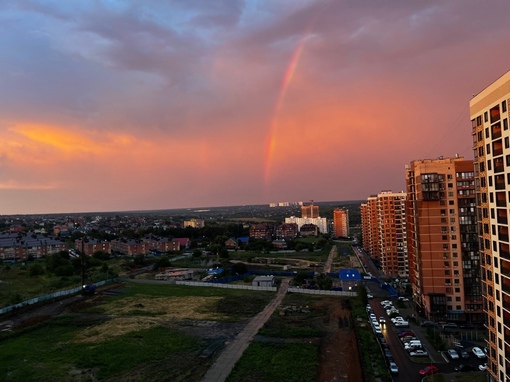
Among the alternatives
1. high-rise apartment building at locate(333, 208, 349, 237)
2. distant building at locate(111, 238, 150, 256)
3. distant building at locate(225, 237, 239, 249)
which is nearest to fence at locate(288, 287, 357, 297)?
distant building at locate(225, 237, 239, 249)

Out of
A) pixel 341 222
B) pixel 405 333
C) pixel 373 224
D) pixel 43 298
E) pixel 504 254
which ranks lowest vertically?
pixel 405 333

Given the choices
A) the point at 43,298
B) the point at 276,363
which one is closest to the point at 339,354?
the point at 276,363

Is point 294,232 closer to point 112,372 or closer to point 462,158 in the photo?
point 462,158

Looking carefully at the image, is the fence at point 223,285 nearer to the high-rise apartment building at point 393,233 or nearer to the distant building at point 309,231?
the high-rise apartment building at point 393,233

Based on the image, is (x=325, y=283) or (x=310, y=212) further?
(x=310, y=212)

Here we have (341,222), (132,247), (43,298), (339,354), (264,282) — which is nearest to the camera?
(339,354)

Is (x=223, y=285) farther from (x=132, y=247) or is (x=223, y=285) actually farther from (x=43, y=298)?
(x=132, y=247)

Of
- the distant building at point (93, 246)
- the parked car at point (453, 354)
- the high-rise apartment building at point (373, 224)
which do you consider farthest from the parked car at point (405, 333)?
the distant building at point (93, 246)
